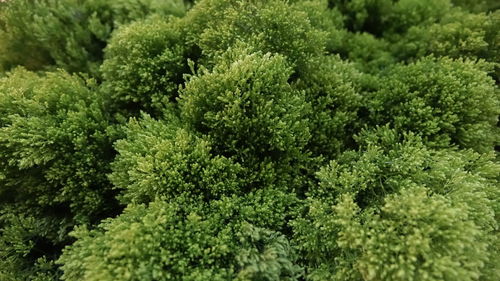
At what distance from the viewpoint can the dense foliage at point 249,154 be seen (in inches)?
65.8

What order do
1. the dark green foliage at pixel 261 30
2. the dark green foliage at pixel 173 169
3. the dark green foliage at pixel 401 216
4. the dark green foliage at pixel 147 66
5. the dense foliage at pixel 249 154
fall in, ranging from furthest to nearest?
the dark green foliage at pixel 147 66 < the dark green foliage at pixel 261 30 < the dark green foliage at pixel 173 169 < the dense foliage at pixel 249 154 < the dark green foliage at pixel 401 216

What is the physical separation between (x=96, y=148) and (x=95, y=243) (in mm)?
702

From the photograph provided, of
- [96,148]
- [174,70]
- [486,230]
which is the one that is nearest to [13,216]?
[96,148]

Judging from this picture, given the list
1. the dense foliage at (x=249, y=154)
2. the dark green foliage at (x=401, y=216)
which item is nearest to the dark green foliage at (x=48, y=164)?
the dense foliage at (x=249, y=154)

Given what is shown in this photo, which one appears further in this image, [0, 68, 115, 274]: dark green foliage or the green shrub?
the green shrub

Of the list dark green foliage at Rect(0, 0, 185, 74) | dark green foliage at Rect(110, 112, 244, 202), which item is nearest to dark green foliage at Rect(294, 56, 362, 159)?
dark green foliage at Rect(110, 112, 244, 202)

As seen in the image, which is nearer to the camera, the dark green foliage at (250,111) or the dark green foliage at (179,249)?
the dark green foliage at (179,249)

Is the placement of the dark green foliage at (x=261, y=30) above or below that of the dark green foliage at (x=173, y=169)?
above

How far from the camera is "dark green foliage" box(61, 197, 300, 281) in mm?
1615

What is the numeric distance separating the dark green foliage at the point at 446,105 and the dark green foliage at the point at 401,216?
0.15 m

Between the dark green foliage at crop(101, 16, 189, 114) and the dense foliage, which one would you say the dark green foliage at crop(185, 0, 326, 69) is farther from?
the dark green foliage at crop(101, 16, 189, 114)

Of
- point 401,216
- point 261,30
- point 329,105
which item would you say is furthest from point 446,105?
point 261,30

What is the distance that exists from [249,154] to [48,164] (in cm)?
119

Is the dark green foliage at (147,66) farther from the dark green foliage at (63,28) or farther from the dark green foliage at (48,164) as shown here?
the dark green foliage at (63,28)
